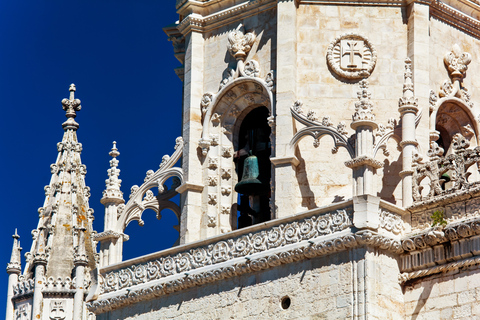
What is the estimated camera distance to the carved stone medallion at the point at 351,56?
36.0 m

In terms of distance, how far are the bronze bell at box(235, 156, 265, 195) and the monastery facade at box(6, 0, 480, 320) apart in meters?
0.04

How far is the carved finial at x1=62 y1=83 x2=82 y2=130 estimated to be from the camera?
4472 cm

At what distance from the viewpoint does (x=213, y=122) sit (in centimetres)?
3731

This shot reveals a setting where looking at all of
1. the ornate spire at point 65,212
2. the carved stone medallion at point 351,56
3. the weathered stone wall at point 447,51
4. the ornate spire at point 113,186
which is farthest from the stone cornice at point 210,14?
the ornate spire at point 65,212

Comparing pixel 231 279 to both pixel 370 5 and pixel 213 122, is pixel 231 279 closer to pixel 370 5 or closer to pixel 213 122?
pixel 213 122

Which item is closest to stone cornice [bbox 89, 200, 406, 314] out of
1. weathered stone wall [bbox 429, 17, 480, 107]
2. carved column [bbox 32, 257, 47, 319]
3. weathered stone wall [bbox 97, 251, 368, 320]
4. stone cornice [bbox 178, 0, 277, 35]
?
weathered stone wall [bbox 97, 251, 368, 320]

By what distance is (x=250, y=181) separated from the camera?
3619 centimetres

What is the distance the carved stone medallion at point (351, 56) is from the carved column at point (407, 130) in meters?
1.29

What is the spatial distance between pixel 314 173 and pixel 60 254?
9286 mm

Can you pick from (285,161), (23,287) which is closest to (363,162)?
(285,161)

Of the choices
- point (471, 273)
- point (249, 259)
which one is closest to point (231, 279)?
point (249, 259)

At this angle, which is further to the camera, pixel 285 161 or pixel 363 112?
Result: pixel 285 161

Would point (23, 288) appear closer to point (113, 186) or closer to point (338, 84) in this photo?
point (113, 186)

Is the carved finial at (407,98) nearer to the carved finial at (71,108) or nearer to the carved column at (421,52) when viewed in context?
the carved column at (421,52)
